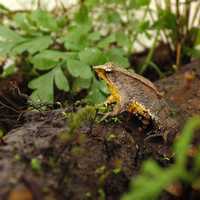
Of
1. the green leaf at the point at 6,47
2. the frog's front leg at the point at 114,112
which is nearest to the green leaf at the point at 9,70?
the green leaf at the point at 6,47

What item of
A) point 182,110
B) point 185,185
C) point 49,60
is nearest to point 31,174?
point 185,185

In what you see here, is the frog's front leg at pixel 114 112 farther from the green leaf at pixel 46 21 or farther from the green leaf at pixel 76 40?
the green leaf at pixel 46 21

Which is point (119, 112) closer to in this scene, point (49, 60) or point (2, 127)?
point (2, 127)

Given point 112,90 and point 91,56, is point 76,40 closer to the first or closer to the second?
point 91,56

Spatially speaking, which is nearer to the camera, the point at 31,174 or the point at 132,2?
the point at 31,174

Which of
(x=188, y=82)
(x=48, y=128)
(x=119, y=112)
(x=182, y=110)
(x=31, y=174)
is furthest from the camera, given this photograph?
(x=188, y=82)

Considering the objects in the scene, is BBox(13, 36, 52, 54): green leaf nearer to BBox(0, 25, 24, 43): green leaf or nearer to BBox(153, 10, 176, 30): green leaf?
BBox(0, 25, 24, 43): green leaf

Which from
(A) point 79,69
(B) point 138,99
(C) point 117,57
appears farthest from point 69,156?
(C) point 117,57
